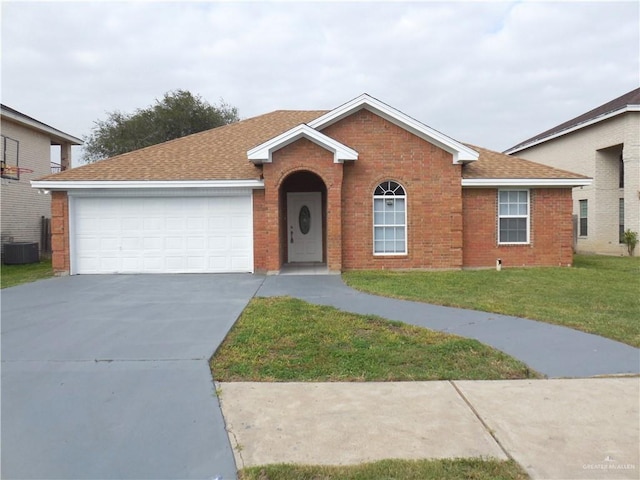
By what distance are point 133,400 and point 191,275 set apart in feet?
29.2

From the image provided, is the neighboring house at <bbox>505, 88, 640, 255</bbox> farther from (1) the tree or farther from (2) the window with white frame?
(1) the tree

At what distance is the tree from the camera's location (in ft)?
121

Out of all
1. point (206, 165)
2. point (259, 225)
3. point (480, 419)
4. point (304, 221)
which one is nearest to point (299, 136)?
point (259, 225)

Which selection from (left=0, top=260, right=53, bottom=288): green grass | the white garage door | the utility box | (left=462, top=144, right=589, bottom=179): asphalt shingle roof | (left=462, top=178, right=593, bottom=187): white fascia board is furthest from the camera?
the utility box

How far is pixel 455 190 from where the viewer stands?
1321 centimetres

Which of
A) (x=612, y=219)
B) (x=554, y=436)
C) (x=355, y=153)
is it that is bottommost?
(x=554, y=436)

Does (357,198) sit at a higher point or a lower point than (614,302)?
higher

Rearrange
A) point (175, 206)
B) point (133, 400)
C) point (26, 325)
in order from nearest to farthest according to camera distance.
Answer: point (133, 400) → point (26, 325) → point (175, 206)

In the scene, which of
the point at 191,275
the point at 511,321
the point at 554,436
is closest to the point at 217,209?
the point at 191,275

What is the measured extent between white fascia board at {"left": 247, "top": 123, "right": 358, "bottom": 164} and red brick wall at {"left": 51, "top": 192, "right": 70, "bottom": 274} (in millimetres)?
5833

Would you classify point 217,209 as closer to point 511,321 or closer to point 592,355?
point 511,321

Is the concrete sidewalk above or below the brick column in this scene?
below

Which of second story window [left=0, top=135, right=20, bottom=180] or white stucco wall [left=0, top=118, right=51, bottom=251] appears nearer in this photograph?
second story window [left=0, top=135, right=20, bottom=180]

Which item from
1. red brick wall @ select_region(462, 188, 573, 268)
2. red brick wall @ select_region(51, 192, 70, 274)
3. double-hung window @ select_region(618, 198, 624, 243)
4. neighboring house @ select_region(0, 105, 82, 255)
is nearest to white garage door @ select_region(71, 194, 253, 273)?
red brick wall @ select_region(51, 192, 70, 274)
